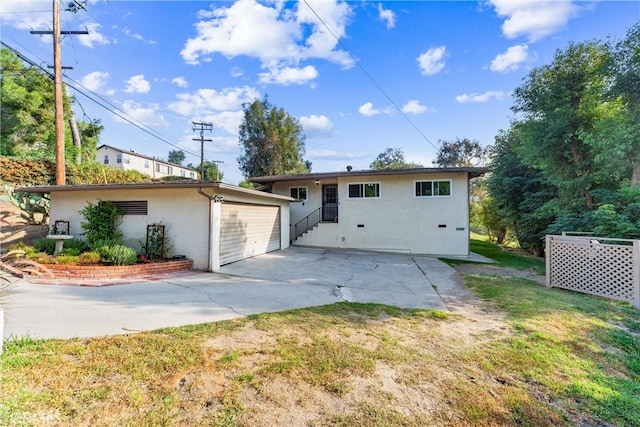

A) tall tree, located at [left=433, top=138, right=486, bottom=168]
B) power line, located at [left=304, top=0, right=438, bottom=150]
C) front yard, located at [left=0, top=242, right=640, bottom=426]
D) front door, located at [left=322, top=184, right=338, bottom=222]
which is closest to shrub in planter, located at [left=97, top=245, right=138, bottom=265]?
front yard, located at [left=0, top=242, right=640, bottom=426]

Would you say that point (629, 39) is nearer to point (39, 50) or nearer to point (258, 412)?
point (258, 412)

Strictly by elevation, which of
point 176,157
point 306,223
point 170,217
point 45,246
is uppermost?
point 176,157

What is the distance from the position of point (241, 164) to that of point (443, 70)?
21364mm

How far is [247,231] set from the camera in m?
10.3

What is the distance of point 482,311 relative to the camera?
506 centimetres

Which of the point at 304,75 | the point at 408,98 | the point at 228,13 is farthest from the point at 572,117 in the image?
the point at 228,13

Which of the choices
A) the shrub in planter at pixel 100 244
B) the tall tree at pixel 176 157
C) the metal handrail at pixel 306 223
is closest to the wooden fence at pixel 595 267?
the metal handrail at pixel 306 223

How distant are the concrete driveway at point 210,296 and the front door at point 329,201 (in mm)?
6492

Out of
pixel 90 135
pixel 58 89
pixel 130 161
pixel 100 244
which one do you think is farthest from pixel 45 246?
pixel 130 161

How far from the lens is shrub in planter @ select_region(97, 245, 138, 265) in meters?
7.04

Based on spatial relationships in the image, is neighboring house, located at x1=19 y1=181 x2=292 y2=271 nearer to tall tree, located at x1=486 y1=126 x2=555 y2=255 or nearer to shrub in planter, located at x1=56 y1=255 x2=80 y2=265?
shrub in planter, located at x1=56 y1=255 x2=80 y2=265

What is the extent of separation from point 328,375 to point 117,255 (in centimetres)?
675

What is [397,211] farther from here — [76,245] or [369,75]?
Result: [76,245]

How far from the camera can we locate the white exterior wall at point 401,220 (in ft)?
42.6
